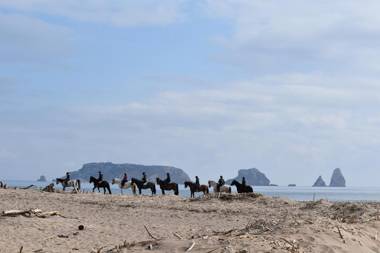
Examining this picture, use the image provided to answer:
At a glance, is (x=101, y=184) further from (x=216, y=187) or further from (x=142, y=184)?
(x=216, y=187)

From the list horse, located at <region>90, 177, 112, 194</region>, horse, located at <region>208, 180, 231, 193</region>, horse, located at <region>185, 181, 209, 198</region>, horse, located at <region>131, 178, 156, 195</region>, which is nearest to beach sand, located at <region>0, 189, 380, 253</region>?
horse, located at <region>208, 180, 231, 193</region>

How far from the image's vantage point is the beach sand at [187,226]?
372 inches

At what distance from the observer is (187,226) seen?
22250 millimetres

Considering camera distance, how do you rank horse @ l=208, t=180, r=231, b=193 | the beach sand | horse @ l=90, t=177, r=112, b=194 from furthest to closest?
horse @ l=90, t=177, r=112, b=194 → horse @ l=208, t=180, r=231, b=193 → the beach sand

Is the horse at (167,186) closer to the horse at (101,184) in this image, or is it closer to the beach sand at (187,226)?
the horse at (101,184)

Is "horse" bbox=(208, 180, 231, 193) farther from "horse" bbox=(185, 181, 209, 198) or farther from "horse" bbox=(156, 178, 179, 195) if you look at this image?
"horse" bbox=(156, 178, 179, 195)

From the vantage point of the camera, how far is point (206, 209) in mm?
28734

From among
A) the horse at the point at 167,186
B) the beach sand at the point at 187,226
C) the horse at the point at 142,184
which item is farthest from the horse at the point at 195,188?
the beach sand at the point at 187,226

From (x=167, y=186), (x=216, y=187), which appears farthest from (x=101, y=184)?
(x=216, y=187)

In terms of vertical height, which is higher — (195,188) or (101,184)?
(101,184)

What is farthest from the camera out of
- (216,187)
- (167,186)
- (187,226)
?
(167,186)

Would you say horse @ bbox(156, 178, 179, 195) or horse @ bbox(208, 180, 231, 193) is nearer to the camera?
horse @ bbox(208, 180, 231, 193)

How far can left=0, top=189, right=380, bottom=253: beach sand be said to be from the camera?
372 inches

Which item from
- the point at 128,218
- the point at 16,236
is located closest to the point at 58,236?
the point at 16,236
